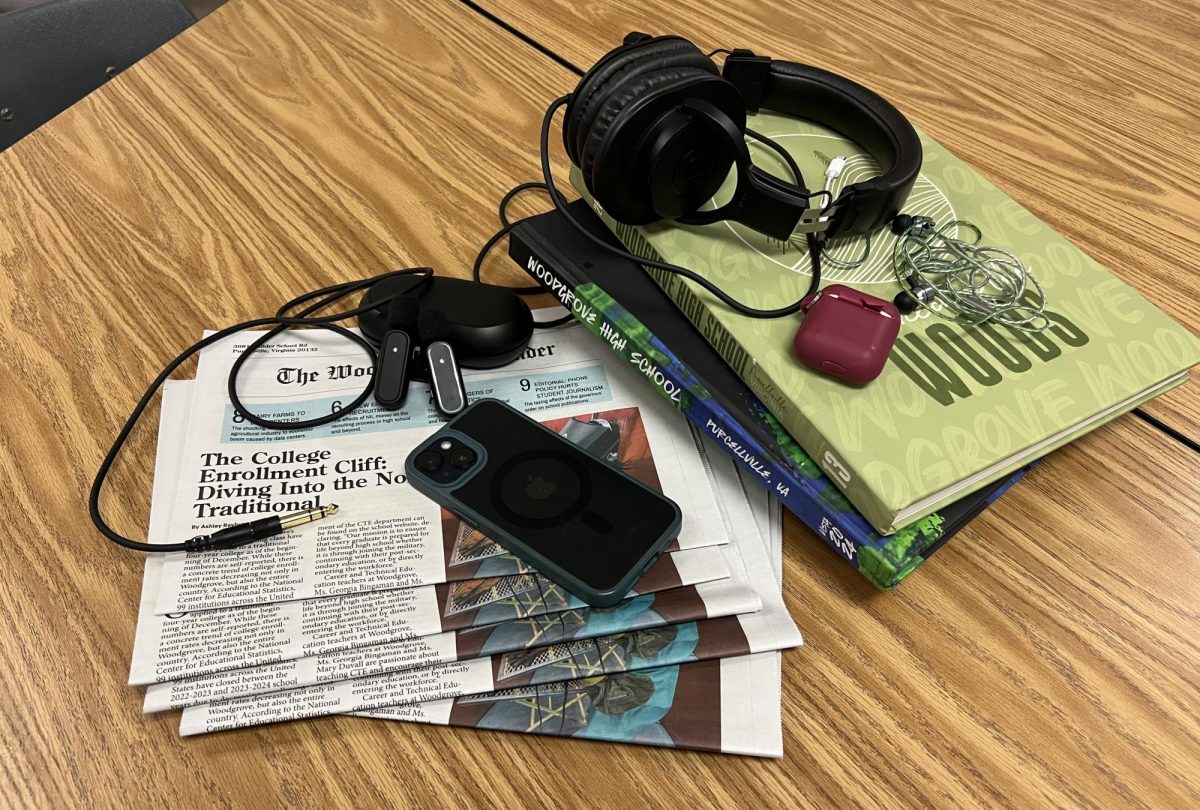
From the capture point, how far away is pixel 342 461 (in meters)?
0.55

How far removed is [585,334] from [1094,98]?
652 mm

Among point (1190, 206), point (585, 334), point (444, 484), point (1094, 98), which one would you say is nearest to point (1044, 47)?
point (1094, 98)

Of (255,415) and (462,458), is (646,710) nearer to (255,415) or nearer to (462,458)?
(462,458)

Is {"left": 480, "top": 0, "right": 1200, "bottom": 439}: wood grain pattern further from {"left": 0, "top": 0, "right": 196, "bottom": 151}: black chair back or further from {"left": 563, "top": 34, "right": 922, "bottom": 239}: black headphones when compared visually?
{"left": 0, "top": 0, "right": 196, "bottom": 151}: black chair back

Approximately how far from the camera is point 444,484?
519mm

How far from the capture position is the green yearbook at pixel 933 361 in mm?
492

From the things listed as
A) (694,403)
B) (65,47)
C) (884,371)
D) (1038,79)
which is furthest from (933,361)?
(65,47)

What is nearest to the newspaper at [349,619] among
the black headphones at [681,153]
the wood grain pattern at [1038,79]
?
the black headphones at [681,153]

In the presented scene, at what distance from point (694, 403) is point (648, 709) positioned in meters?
0.20

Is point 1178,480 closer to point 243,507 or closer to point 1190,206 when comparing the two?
point 1190,206

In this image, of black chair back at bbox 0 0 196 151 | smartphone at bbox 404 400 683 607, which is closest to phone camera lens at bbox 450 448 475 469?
smartphone at bbox 404 400 683 607

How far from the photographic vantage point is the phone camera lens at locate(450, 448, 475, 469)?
0.53m

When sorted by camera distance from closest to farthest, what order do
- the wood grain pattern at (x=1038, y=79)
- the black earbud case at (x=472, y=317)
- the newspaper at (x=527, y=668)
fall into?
the newspaper at (x=527, y=668) → the black earbud case at (x=472, y=317) → the wood grain pattern at (x=1038, y=79)

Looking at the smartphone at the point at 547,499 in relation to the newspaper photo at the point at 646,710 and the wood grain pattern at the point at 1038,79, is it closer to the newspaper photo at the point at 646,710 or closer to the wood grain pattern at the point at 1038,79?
the newspaper photo at the point at 646,710
